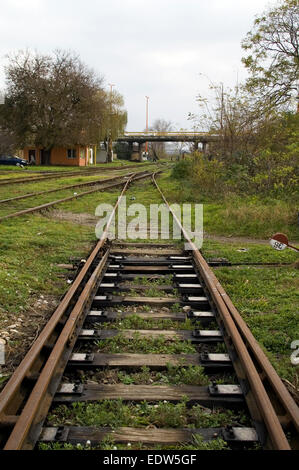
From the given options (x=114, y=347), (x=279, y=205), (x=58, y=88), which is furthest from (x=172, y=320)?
(x=58, y=88)

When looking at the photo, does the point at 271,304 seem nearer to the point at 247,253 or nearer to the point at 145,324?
the point at 145,324

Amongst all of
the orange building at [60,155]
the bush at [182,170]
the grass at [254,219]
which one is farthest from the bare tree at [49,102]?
the grass at [254,219]

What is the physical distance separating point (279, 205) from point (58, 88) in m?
34.1

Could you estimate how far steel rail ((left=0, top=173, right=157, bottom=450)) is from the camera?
7.67 feet

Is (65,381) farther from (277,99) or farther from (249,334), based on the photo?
(277,99)

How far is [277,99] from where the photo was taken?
1538 centimetres

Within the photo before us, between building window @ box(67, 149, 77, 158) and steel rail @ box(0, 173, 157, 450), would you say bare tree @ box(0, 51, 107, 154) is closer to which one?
building window @ box(67, 149, 77, 158)

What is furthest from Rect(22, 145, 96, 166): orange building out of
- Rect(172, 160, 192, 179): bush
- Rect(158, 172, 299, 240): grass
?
Rect(158, 172, 299, 240): grass

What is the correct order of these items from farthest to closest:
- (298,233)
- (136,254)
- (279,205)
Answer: (279,205), (298,233), (136,254)

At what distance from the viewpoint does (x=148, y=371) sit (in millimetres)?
3209

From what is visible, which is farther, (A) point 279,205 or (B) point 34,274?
(A) point 279,205

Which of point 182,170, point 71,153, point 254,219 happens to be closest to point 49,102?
point 71,153

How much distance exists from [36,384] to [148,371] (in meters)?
0.88

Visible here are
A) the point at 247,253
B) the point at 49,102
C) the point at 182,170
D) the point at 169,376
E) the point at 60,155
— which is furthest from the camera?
the point at 60,155
